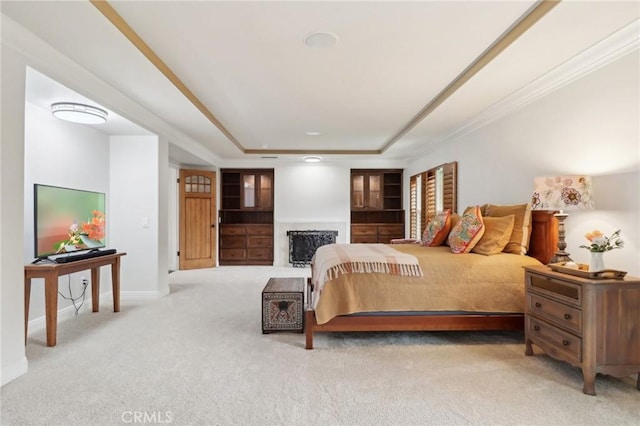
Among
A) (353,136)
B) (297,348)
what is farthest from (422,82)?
(297,348)

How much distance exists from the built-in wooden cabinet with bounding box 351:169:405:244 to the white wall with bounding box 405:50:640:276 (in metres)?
3.66

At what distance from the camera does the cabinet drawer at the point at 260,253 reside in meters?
7.33

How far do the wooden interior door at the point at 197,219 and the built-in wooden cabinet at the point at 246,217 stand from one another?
1.26 feet

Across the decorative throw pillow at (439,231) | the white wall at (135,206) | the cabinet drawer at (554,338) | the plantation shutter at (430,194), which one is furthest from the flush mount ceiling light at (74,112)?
the plantation shutter at (430,194)

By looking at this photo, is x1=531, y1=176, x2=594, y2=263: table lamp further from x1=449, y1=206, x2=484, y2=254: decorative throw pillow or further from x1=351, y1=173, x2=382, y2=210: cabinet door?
x1=351, y1=173, x2=382, y2=210: cabinet door

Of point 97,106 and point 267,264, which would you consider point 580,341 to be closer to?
point 97,106

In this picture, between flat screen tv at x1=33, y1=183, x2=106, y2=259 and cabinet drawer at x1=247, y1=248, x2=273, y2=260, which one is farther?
cabinet drawer at x1=247, y1=248, x2=273, y2=260

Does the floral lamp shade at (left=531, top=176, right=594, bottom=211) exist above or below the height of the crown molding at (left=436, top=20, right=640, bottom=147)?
below

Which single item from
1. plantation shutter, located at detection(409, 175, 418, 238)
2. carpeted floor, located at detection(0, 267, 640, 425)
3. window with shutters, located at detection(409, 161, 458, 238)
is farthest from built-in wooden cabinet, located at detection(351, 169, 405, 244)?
carpeted floor, located at detection(0, 267, 640, 425)

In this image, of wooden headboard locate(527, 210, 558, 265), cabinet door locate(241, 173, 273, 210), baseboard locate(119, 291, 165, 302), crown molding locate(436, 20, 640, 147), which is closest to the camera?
crown molding locate(436, 20, 640, 147)

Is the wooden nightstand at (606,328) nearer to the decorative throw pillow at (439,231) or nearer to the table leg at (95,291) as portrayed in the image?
the decorative throw pillow at (439,231)

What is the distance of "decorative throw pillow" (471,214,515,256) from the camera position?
3.03 m

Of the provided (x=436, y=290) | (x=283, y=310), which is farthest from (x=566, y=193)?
(x=283, y=310)

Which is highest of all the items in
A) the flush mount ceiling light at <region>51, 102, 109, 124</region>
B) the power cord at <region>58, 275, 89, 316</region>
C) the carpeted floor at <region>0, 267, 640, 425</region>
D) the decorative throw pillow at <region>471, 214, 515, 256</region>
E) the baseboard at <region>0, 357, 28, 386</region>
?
the flush mount ceiling light at <region>51, 102, 109, 124</region>
